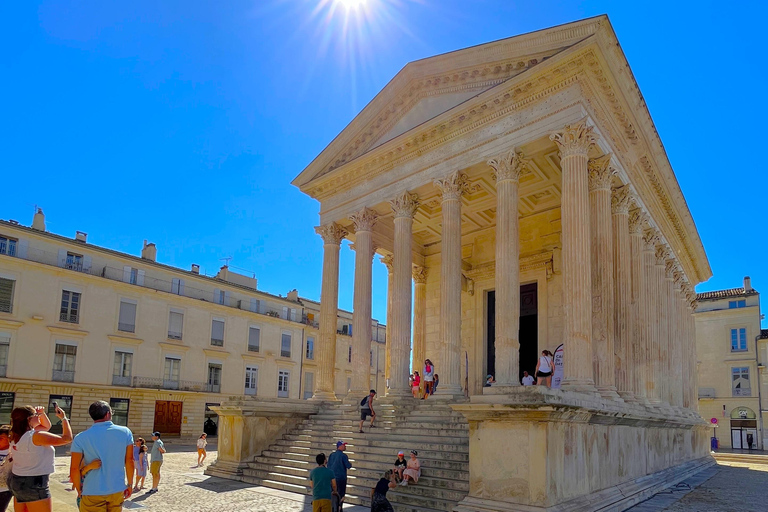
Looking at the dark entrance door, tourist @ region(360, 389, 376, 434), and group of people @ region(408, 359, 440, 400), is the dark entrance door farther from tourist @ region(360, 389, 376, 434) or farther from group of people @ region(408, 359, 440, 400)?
tourist @ region(360, 389, 376, 434)

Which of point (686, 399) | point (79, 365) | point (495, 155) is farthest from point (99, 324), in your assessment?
point (686, 399)

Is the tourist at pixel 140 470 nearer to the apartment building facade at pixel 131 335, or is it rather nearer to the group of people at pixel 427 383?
the group of people at pixel 427 383

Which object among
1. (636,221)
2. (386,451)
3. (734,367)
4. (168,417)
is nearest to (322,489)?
(386,451)

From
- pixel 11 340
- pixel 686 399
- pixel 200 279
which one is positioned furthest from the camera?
pixel 200 279

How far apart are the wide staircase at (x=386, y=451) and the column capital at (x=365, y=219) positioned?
18.4 feet

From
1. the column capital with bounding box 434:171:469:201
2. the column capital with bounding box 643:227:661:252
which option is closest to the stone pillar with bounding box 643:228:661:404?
the column capital with bounding box 643:227:661:252

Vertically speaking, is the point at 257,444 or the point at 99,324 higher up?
the point at 99,324

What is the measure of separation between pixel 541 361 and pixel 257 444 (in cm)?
772

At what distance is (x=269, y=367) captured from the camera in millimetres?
42938

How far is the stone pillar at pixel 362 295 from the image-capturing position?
1898cm

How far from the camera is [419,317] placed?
2405 centimetres

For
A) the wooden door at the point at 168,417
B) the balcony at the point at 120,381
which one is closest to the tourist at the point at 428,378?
the balcony at the point at 120,381

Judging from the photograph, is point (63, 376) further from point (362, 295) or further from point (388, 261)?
point (362, 295)

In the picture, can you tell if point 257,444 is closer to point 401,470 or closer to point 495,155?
point 401,470
